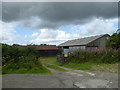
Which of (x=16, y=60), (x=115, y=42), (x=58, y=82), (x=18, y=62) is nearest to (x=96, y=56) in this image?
(x=58, y=82)

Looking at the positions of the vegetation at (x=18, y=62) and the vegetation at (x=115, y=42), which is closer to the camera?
the vegetation at (x=18, y=62)

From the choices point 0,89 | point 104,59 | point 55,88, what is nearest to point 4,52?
point 0,89

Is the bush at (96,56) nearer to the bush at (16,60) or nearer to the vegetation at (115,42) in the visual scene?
the bush at (16,60)

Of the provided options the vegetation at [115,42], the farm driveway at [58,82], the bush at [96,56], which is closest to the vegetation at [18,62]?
the farm driveway at [58,82]

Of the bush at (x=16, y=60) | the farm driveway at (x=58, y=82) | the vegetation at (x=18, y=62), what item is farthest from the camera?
the bush at (x=16, y=60)

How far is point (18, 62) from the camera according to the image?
8.28 meters

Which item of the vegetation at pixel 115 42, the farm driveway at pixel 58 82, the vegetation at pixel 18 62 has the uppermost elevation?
the vegetation at pixel 115 42

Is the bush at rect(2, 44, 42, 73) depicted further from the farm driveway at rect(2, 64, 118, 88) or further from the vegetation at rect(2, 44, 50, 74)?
the farm driveway at rect(2, 64, 118, 88)

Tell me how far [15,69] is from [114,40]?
57.5 feet

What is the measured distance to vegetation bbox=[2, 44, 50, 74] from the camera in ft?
24.1

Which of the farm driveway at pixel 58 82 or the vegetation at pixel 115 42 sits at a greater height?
the vegetation at pixel 115 42

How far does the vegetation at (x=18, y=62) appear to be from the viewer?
7.36 meters

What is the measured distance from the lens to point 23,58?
869cm

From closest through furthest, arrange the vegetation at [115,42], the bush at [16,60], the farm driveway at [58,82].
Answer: the farm driveway at [58,82] < the bush at [16,60] < the vegetation at [115,42]
